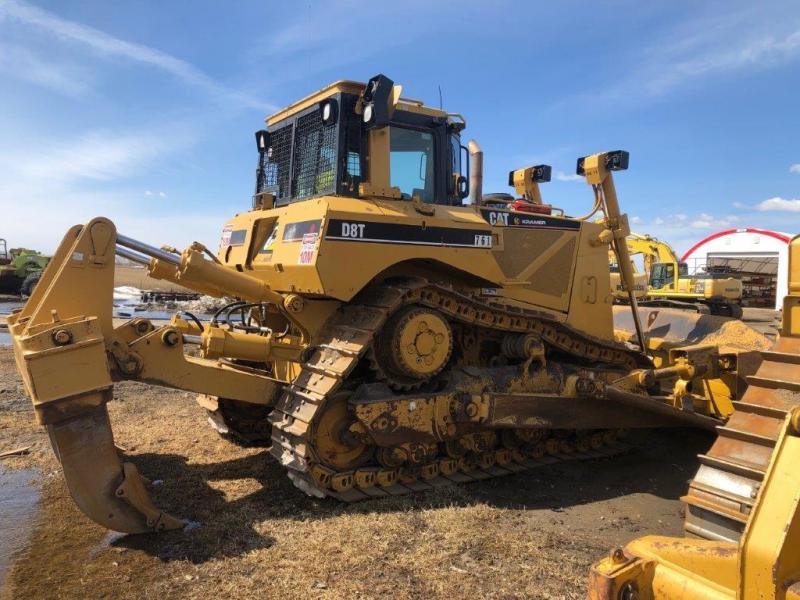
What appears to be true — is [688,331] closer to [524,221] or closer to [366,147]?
[524,221]

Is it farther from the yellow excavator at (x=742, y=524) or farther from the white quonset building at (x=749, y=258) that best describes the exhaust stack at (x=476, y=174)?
the white quonset building at (x=749, y=258)

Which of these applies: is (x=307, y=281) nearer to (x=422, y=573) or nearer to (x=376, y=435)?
(x=376, y=435)

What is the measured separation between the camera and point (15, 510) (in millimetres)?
5172

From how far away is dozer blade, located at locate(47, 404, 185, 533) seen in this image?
14.3ft

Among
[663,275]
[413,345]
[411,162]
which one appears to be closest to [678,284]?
[663,275]

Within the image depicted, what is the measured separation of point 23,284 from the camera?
28.3 metres

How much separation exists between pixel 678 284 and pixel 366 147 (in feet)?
70.7

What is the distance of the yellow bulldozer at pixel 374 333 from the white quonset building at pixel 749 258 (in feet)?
114

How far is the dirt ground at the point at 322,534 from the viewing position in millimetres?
3979

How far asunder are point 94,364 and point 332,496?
2184 millimetres

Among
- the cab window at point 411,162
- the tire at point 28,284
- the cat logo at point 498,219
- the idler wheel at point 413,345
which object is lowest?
the idler wheel at point 413,345

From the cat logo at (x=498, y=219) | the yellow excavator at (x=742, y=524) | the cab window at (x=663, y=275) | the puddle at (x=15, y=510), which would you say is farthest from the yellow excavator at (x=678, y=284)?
the puddle at (x=15, y=510)

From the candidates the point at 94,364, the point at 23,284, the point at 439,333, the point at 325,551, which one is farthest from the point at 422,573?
the point at 23,284

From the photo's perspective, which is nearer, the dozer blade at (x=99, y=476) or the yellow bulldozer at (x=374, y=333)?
the dozer blade at (x=99, y=476)
